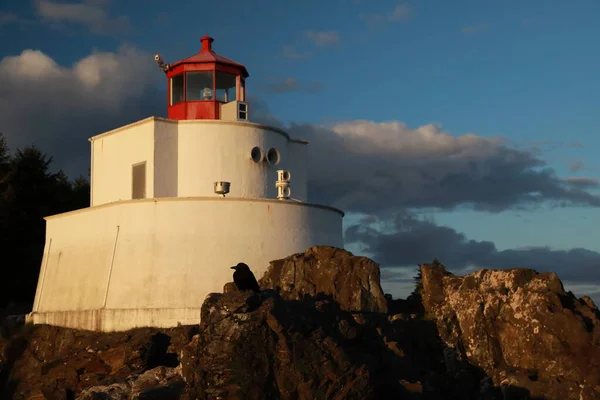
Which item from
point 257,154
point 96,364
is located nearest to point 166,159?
point 257,154

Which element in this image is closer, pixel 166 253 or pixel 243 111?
pixel 166 253

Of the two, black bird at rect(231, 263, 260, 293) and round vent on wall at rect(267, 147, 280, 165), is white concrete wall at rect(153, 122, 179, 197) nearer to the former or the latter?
round vent on wall at rect(267, 147, 280, 165)

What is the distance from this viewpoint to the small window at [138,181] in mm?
33219

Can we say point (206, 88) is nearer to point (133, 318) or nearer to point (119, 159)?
point (119, 159)

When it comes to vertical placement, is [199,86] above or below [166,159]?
above

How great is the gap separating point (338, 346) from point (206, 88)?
16899mm

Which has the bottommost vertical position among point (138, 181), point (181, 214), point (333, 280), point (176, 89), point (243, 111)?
point (333, 280)

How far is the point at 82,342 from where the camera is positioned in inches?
1162

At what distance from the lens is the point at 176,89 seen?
1419 inches

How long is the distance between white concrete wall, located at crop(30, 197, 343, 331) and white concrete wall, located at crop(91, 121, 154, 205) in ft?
6.82

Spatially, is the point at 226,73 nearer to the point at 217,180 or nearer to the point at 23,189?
the point at 217,180

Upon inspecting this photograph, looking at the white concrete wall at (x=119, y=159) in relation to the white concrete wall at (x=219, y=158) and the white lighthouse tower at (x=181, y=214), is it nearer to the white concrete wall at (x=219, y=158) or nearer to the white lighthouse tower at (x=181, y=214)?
A: the white lighthouse tower at (x=181, y=214)

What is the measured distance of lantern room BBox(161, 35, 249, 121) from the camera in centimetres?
3516

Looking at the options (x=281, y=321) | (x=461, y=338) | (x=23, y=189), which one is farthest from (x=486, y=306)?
(x=23, y=189)
